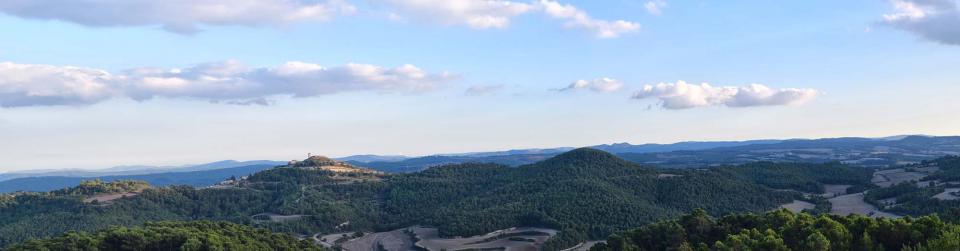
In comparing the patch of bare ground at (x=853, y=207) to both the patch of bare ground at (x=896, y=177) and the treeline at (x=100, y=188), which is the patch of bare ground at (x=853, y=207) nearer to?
→ the patch of bare ground at (x=896, y=177)

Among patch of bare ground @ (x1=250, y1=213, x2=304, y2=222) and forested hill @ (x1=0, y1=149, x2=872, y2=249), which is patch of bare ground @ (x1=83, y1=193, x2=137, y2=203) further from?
patch of bare ground @ (x1=250, y1=213, x2=304, y2=222)

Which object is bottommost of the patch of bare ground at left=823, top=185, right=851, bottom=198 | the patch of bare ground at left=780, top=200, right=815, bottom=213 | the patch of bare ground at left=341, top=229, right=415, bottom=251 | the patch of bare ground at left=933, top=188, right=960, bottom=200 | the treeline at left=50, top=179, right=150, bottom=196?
the patch of bare ground at left=341, top=229, right=415, bottom=251

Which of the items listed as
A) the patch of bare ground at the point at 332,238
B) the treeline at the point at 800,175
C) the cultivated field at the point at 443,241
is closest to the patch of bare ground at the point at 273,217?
the patch of bare ground at the point at 332,238

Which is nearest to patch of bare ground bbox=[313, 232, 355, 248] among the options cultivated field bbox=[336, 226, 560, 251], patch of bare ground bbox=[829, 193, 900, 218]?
cultivated field bbox=[336, 226, 560, 251]

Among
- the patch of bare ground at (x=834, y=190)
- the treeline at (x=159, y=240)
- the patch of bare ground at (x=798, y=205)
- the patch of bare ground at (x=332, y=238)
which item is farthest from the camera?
the patch of bare ground at (x=834, y=190)

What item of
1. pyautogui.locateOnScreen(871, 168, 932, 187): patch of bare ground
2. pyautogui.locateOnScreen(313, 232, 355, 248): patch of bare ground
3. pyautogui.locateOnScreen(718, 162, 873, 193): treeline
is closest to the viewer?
pyautogui.locateOnScreen(313, 232, 355, 248): patch of bare ground

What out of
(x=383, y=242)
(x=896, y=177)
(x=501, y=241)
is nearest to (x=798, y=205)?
(x=896, y=177)

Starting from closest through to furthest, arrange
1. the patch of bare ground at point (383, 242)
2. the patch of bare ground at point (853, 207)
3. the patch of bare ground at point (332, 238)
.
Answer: the patch of bare ground at point (383, 242)
the patch of bare ground at point (853, 207)
the patch of bare ground at point (332, 238)

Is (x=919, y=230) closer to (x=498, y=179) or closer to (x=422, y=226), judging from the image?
(x=422, y=226)

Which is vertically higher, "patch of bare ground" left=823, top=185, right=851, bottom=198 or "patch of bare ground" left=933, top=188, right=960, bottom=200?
"patch of bare ground" left=933, top=188, right=960, bottom=200
